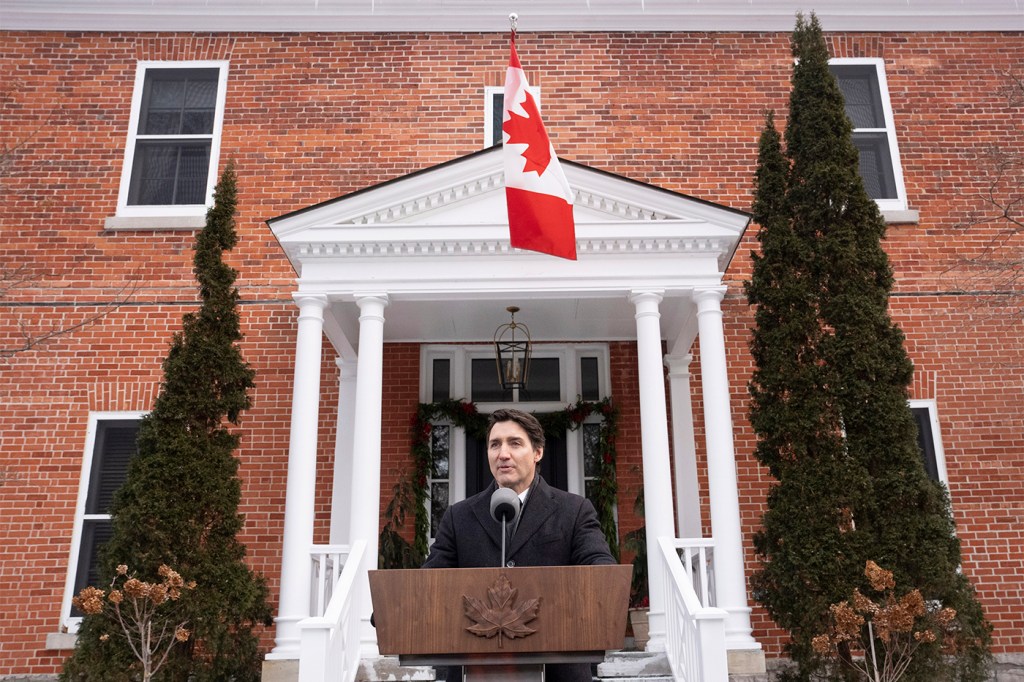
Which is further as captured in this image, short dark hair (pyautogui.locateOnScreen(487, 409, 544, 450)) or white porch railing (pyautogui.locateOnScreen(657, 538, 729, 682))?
white porch railing (pyautogui.locateOnScreen(657, 538, 729, 682))

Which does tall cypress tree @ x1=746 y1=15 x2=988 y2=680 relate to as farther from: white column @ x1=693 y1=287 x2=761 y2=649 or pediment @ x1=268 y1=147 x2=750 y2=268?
pediment @ x1=268 y1=147 x2=750 y2=268

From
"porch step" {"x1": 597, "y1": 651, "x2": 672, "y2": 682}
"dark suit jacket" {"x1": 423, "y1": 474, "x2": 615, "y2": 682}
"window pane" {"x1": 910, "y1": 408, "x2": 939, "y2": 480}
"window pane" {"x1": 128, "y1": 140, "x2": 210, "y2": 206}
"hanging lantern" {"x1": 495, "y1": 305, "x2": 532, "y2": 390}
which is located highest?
"window pane" {"x1": 128, "y1": 140, "x2": 210, "y2": 206}

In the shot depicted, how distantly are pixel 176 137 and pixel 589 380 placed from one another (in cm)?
604

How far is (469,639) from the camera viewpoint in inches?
114

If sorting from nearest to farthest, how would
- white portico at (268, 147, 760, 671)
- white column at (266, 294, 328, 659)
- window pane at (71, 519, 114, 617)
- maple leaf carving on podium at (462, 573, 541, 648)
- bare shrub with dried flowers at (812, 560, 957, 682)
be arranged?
maple leaf carving on podium at (462, 573, 541, 648)
bare shrub with dried flowers at (812, 560, 957, 682)
white column at (266, 294, 328, 659)
white portico at (268, 147, 760, 671)
window pane at (71, 519, 114, 617)

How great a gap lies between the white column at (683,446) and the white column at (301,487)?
162 inches

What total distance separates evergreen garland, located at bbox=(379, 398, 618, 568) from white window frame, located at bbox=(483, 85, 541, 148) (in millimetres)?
3363

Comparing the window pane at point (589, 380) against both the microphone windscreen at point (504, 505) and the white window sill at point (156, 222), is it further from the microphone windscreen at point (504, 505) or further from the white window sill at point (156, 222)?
the microphone windscreen at point (504, 505)

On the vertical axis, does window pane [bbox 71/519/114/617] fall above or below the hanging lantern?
below

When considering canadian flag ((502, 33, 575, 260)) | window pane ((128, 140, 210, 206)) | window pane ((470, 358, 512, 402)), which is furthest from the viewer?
Answer: window pane ((128, 140, 210, 206))

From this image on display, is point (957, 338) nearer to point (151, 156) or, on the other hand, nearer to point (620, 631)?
point (620, 631)

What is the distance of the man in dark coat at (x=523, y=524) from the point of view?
3.78 metres

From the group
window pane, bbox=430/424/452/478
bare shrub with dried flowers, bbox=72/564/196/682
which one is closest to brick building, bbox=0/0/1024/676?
window pane, bbox=430/424/452/478

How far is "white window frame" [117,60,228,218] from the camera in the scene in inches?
417
